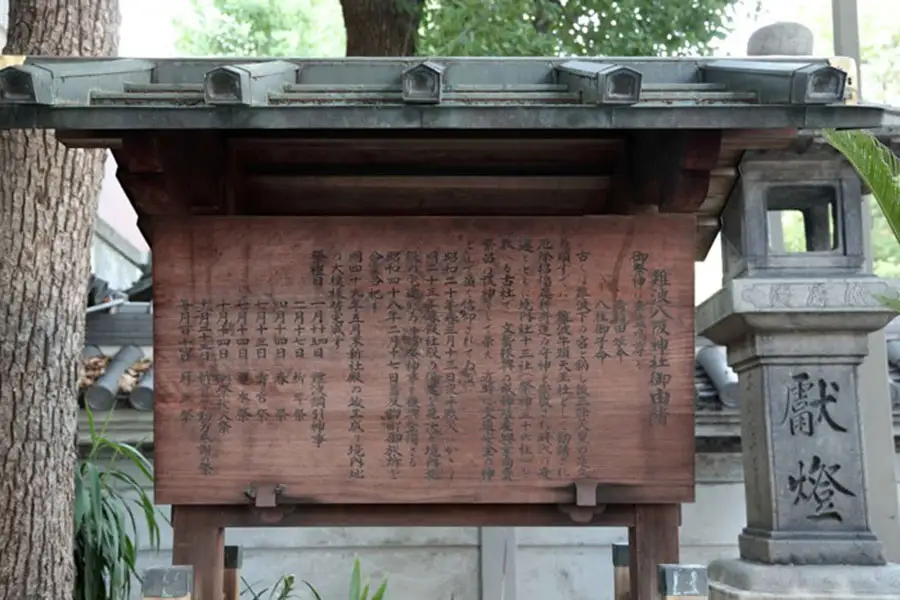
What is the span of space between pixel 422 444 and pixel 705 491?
3.77m

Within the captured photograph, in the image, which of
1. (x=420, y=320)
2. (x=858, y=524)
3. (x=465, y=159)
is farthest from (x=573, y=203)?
(x=858, y=524)

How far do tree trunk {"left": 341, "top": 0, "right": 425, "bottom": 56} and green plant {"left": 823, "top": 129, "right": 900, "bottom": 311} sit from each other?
436 centimetres

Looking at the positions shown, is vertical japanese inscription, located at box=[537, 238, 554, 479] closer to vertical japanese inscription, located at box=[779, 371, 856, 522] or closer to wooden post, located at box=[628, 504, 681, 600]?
wooden post, located at box=[628, 504, 681, 600]

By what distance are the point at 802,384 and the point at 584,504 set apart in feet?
3.59

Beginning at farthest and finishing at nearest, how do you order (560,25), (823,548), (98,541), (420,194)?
(560,25) → (98,541) → (420,194) → (823,548)

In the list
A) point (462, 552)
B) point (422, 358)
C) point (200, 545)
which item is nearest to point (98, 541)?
point (200, 545)

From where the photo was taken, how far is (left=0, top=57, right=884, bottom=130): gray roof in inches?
113

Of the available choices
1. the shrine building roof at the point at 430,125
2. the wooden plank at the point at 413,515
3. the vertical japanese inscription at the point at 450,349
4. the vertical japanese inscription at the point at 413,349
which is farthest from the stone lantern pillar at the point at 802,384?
the vertical japanese inscription at the point at 413,349

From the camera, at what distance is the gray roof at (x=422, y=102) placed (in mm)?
2865

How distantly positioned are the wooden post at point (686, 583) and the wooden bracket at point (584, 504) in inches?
15.2

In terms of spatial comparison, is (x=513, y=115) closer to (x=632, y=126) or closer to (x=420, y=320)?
(x=632, y=126)

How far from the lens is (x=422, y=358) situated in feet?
11.8

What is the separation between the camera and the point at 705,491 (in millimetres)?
6727

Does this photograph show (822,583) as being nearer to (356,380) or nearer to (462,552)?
(356,380)
